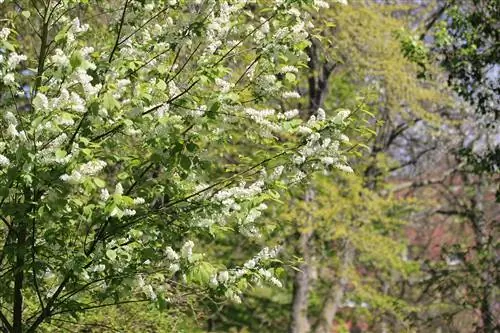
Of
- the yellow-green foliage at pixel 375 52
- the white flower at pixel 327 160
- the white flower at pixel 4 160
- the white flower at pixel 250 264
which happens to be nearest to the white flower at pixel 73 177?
the white flower at pixel 4 160

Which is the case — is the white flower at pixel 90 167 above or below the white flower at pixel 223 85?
below

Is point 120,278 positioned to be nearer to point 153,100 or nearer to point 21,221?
point 21,221

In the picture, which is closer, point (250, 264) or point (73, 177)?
point (73, 177)

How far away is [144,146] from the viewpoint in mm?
4305

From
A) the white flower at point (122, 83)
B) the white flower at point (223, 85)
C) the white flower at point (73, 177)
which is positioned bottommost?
the white flower at point (73, 177)

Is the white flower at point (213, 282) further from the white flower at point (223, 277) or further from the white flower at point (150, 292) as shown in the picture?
the white flower at point (150, 292)

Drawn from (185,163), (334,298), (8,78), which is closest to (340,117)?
(185,163)

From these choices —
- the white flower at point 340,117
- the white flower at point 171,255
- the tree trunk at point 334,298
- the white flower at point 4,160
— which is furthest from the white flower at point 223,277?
the tree trunk at point 334,298

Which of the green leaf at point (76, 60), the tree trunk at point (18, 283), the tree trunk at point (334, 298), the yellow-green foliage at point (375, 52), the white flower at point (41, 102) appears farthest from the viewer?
the tree trunk at point (334, 298)

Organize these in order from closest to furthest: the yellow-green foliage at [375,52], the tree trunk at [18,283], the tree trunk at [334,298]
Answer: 1. the tree trunk at [18,283]
2. the yellow-green foliage at [375,52]
3. the tree trunk at [334,298]

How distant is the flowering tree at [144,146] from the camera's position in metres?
3.63

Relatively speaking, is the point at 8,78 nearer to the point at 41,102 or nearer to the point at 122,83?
the point at 41,102

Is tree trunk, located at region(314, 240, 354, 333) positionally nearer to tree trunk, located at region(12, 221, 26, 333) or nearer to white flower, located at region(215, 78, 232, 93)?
tree trunk, located at region(12, 221, 26, 333)

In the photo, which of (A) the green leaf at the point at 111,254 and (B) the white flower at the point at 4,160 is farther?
(A) the green leaf at the point at 111,254
